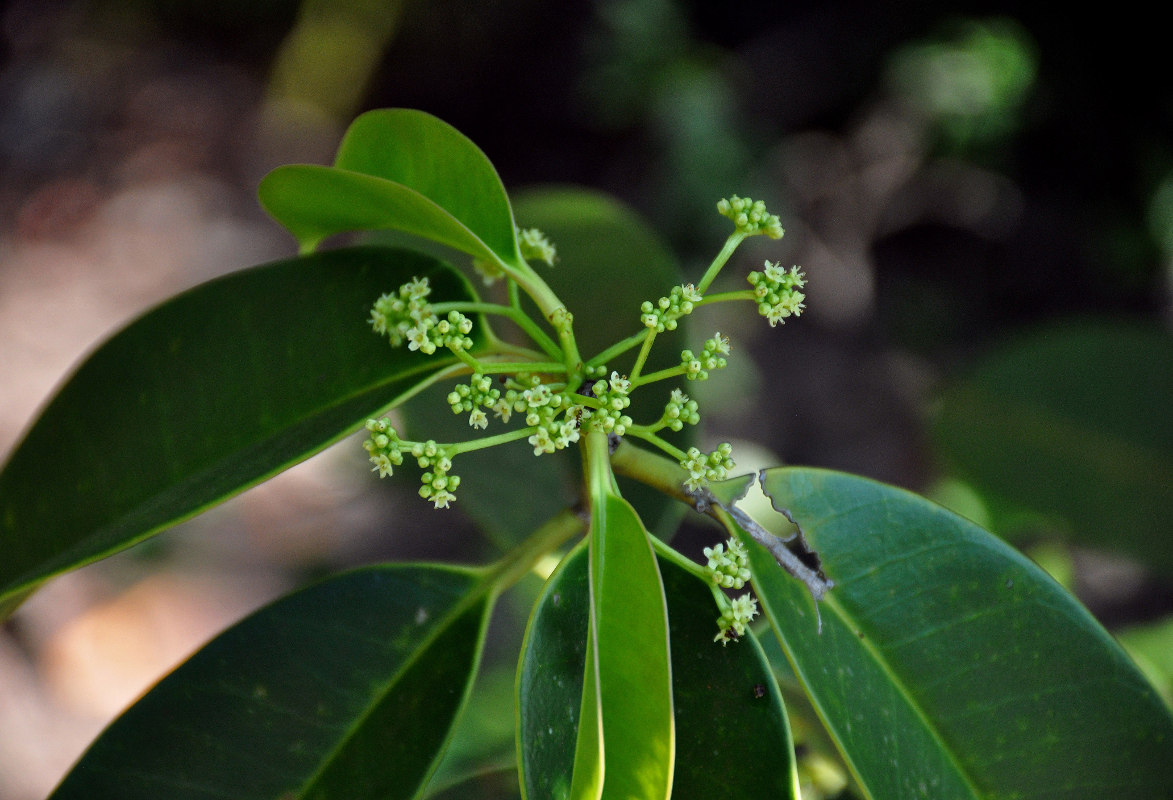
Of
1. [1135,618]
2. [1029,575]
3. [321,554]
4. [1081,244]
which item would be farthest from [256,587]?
[1081,244]

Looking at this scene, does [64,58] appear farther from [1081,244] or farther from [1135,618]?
[1135,618]

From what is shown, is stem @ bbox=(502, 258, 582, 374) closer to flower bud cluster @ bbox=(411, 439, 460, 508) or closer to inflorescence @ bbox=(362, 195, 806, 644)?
inflorescence @ bbox=(362, 195, 806, 644)

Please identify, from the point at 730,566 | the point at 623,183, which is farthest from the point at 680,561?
the point at 623,183

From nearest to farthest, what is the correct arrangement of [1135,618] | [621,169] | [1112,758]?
[1112,758] → [1135,618] → [621,169]

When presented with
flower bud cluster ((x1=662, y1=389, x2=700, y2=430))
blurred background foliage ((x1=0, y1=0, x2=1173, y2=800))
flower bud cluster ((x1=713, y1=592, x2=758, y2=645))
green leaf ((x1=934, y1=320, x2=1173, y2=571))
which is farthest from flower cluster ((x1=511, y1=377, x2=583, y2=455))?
blurred background foliage ((x1=0, y1=0, x2=1173, y2=800))

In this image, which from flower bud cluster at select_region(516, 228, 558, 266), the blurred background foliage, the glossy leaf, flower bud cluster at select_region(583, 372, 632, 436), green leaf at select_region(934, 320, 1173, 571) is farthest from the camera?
the blurred background foliage
